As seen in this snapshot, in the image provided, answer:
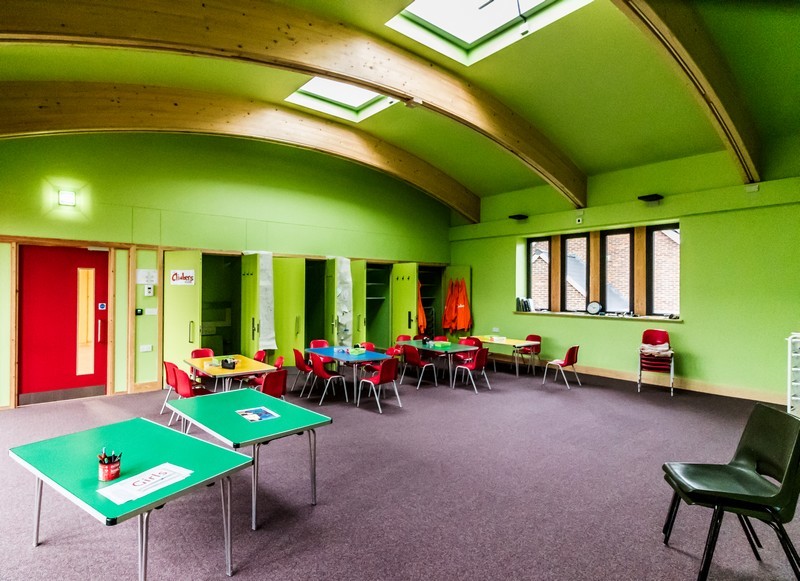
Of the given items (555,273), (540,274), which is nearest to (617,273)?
(555,273)

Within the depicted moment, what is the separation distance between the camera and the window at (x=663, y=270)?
777 cm

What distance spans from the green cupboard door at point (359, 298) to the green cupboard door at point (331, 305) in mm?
539

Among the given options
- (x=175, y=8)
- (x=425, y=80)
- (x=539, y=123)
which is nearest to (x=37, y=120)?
(x=175, y=8)

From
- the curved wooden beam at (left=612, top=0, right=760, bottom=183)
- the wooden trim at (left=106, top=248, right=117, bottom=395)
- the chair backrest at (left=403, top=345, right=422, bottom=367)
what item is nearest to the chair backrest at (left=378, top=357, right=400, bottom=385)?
the chair backrest at (left=403, top=345, right=422, bottom=367)

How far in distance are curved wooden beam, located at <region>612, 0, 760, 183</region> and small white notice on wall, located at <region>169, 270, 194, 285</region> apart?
686cm

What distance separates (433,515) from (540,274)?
7598 millimetres

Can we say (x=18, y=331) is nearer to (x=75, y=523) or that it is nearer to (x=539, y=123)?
(x=75, y=523)

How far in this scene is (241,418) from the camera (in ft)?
10.4

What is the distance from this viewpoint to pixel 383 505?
3312mm

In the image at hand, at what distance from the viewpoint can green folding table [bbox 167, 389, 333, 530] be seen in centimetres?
281

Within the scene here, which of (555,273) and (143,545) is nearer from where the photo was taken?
(143,545)

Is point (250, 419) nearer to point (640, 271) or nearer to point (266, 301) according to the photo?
point (266, 301)

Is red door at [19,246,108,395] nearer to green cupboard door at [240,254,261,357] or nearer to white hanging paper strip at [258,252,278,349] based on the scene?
green cupboard door at [240,254,261,357]

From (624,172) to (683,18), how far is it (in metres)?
3.91
